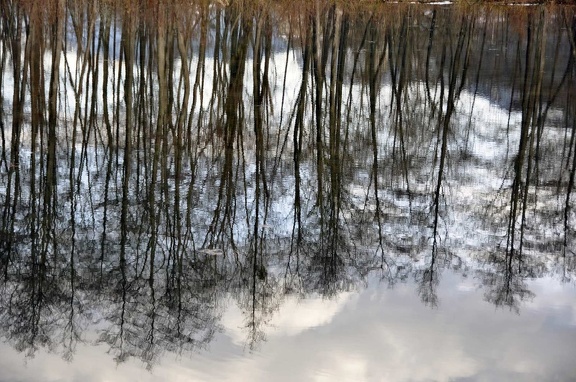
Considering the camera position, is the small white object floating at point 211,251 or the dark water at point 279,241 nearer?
the dark water at point 279,241

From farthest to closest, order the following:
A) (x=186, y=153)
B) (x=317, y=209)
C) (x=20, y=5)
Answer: (x=20, y=5), (x=186, y=153), (x=317, y=209)

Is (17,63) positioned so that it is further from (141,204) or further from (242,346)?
(242,346)

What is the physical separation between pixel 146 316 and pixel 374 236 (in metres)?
4.19

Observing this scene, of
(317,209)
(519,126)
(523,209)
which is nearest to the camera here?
(317,209)

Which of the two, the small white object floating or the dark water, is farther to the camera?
the small white object floating

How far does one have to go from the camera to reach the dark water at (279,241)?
8.05 m

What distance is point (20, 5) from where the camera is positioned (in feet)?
129

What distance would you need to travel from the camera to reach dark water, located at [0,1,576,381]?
8055 millimetres

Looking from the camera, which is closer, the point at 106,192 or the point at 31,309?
the point at 31,309

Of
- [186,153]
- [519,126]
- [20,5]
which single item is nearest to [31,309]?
[186,153]

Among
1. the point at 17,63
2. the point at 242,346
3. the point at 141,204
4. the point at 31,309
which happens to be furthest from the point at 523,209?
the point at 17,63

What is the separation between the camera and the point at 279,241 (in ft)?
37.5

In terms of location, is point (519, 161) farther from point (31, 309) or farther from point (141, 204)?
point (31, 309)

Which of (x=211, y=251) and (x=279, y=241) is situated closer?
(x=211, y=251)
